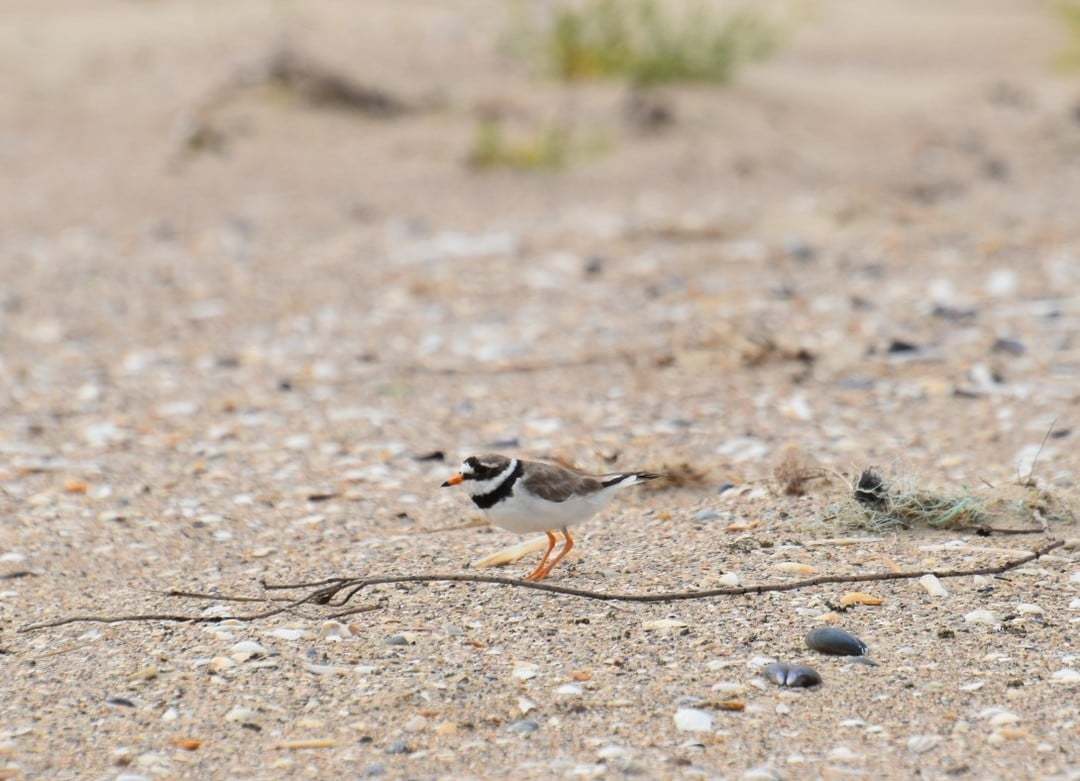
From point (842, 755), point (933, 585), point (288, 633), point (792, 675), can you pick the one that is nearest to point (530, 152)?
point (933, 585)

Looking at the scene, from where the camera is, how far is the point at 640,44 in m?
13.7

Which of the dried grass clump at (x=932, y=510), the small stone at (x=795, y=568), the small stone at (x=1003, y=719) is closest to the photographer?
the small stone at (x=1003, y=719)

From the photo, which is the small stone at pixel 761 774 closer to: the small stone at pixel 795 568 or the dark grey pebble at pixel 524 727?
the dark grey pebble at pixel 524 727

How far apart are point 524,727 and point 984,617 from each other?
1382mm

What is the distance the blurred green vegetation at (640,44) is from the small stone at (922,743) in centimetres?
1016

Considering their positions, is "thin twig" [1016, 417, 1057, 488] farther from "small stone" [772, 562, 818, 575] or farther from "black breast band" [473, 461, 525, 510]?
"black breast band" [473, 461, 525, 510]

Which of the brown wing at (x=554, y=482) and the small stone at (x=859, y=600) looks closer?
the small stone at (x=859, y=600)

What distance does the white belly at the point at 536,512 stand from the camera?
15.1ft

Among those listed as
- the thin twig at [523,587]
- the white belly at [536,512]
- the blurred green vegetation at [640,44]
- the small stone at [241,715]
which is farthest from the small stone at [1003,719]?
the blurred green vegetation at [640,44]

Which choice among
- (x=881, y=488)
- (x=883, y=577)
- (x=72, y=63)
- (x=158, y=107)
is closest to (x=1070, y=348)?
(x=881, y=488)

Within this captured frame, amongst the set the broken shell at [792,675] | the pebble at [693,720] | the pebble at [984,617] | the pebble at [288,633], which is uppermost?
the pebble at [984,617]

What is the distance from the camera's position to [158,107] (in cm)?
1321

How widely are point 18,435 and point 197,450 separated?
33.2 inches

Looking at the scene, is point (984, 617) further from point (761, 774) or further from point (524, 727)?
point (524, 727)
